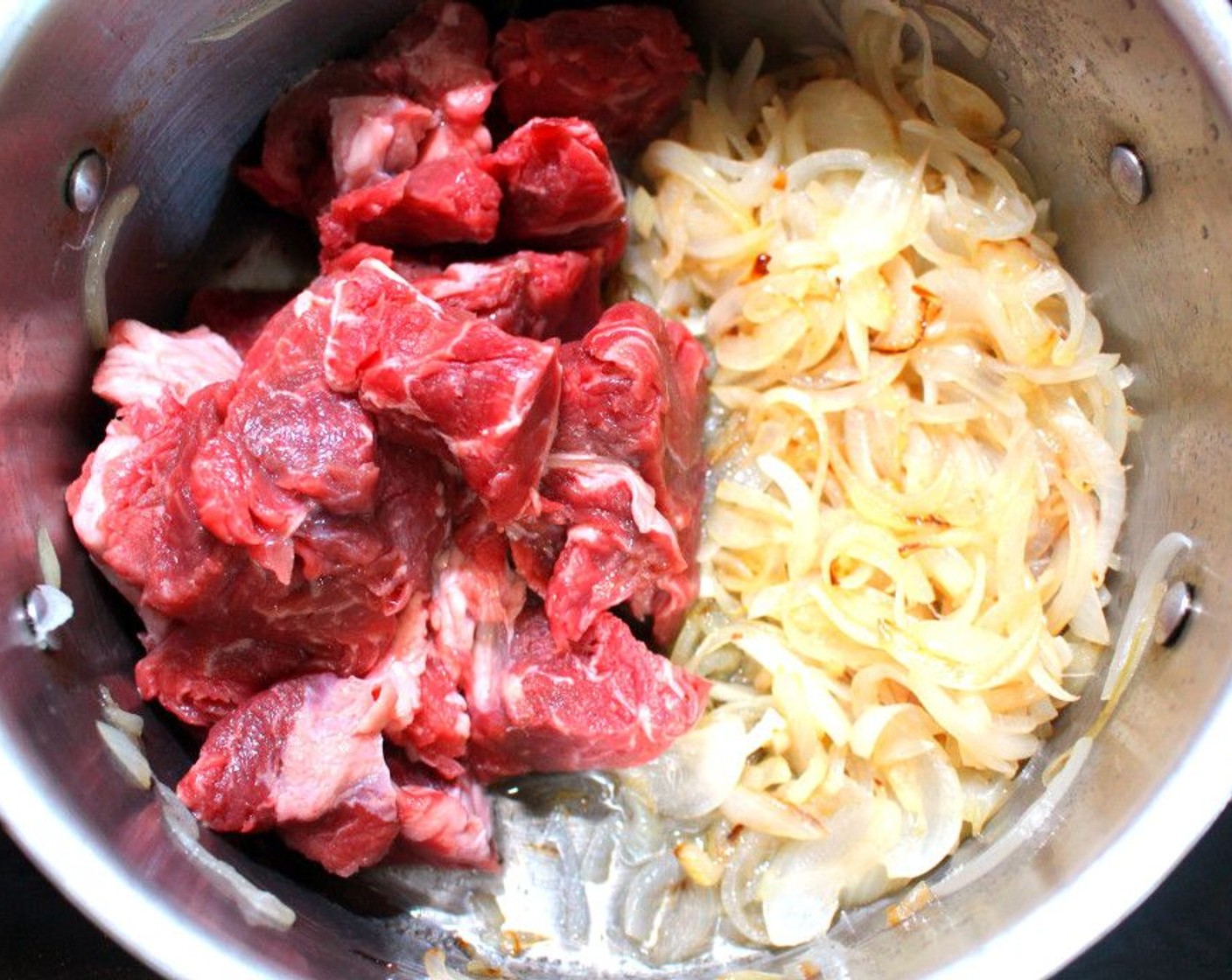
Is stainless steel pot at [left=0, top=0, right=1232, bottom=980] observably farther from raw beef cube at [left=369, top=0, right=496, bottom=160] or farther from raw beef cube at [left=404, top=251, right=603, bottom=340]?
raw beef cube at [left=404, top=251, right=603, bottom=340]

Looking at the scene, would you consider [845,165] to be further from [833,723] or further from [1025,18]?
[833,723]

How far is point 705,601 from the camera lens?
2990mm

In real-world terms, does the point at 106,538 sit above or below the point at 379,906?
above

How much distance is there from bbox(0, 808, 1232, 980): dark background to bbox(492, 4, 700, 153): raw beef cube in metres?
2.43

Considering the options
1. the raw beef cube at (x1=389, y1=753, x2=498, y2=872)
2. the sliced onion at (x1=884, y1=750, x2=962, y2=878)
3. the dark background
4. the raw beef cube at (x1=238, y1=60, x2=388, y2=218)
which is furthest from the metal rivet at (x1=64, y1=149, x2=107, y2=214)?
the sliced onion at (x1=884, y1=750, x2=962, y2=878)

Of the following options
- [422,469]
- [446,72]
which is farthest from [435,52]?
[422,469]

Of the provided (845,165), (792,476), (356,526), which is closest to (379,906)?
(356,526)

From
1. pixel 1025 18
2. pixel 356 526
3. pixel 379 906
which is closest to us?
pixel 356 526

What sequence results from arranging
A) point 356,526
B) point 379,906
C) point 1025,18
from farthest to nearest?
point 379,906, point 1025,18, point 356,526

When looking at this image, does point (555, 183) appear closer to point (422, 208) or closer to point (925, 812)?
point (422, 208)

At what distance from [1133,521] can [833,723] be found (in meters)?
0.89

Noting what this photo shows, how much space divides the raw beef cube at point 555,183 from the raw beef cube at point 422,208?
6 centimetres

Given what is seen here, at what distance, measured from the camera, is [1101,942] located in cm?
302

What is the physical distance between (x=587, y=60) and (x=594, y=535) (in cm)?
124
